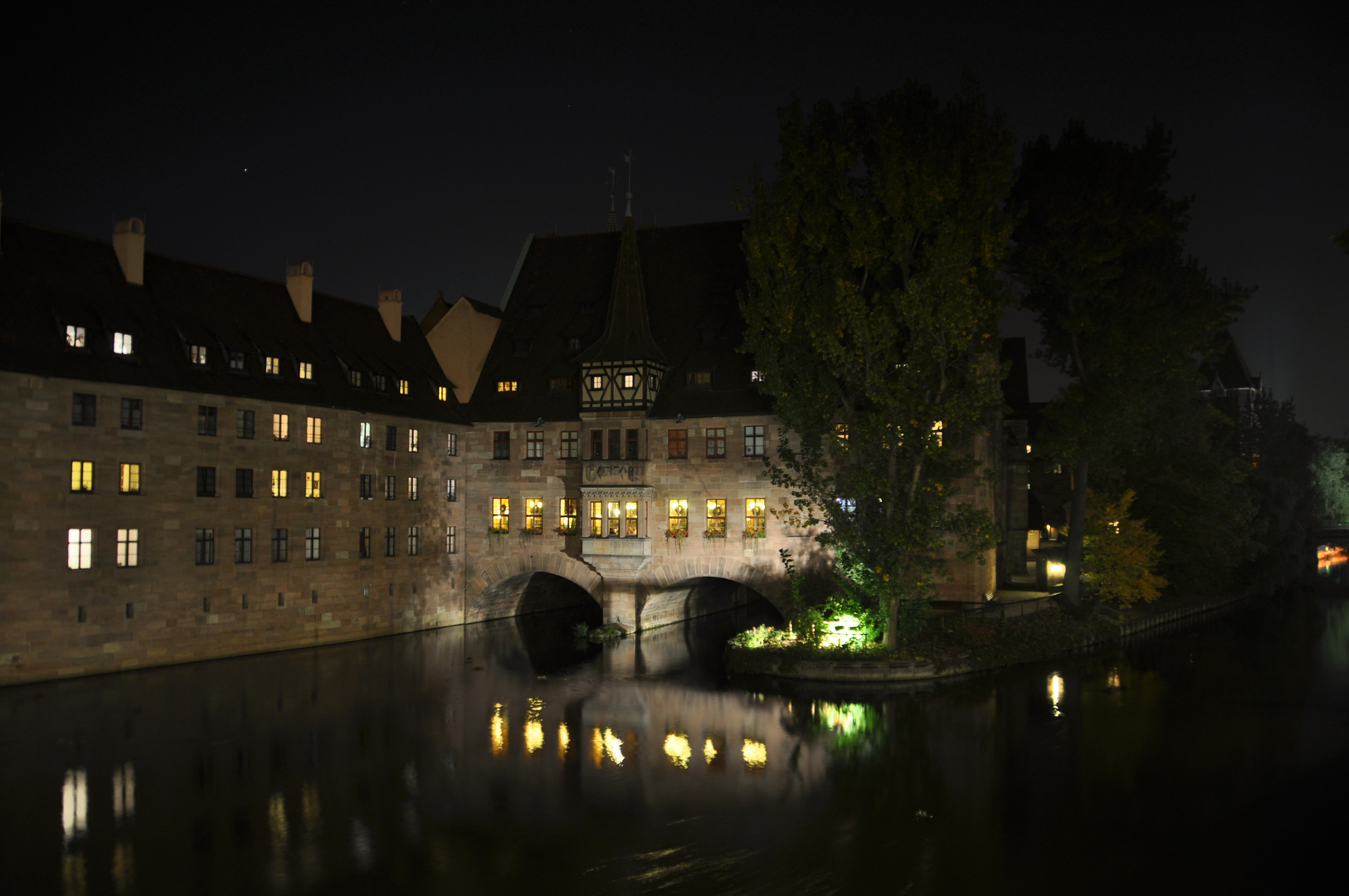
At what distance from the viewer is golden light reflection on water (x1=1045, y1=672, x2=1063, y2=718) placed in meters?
24.9

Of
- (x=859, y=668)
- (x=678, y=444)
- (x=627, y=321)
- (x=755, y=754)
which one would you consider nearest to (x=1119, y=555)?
(x=859, y=668)

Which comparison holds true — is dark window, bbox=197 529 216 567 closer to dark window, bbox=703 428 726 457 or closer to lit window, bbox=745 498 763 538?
dark window, bbox=703 428 726 457

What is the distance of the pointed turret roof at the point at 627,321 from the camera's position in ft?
122

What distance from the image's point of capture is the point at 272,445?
3297cm

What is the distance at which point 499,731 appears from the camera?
2297 cm

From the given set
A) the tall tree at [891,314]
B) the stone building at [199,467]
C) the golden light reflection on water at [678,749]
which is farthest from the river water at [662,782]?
the tall tree at [891,314]

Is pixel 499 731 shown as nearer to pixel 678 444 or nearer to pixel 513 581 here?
pixel 678 444

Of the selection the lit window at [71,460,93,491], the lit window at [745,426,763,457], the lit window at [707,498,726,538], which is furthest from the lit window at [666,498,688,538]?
the lit window at [71,460,93,491]

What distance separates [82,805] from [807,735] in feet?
46.5

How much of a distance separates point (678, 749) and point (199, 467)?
60.7 feet

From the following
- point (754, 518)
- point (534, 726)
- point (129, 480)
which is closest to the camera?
point (534, 726)

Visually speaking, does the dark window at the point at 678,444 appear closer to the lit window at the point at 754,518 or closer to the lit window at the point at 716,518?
the lit window at the point at 716,518

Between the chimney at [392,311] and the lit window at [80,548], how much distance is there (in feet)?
51.4

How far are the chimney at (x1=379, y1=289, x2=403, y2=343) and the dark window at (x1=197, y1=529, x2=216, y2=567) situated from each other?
501 inches
